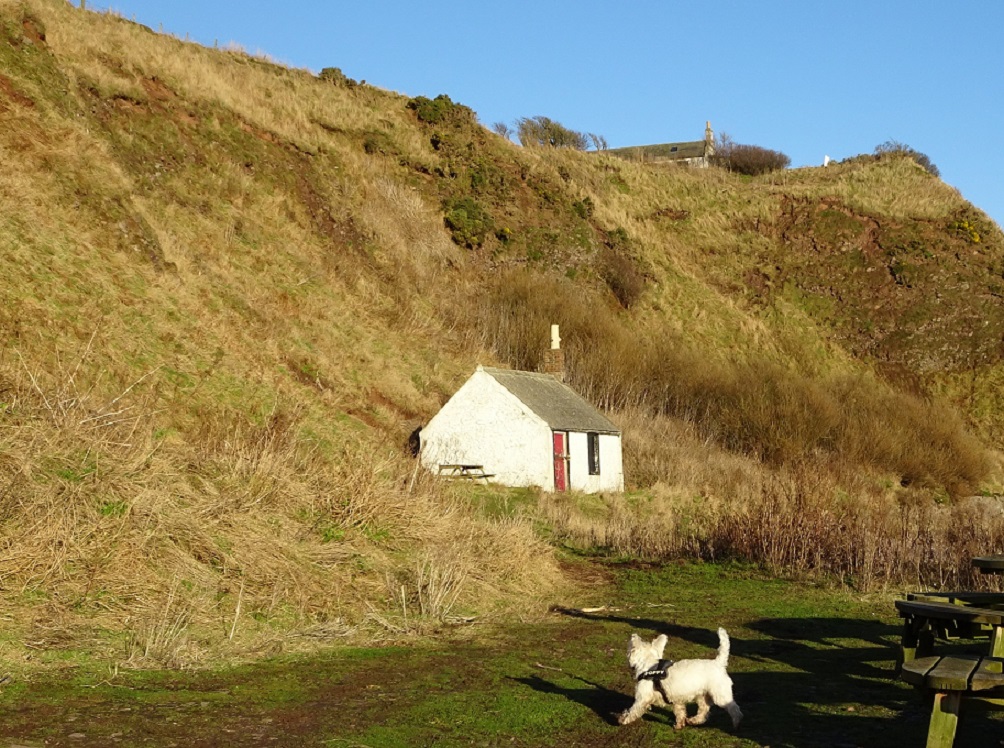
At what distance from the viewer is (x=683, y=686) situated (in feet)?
26.1

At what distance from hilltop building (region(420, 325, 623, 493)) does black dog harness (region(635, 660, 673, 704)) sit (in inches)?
810

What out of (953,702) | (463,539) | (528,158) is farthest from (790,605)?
(528,158)

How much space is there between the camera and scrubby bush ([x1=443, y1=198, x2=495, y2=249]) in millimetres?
48844

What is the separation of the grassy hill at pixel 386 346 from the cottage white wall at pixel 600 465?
1.22 metres

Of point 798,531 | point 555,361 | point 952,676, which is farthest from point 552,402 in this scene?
point 952,676

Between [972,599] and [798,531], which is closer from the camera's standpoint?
[972,599]

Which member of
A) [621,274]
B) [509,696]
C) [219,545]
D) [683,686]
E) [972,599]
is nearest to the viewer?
[683,686]

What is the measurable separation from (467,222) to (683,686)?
4229 cm

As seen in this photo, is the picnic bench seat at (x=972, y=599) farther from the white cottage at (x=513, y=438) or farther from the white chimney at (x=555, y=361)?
the white chimney at (x=555, y=361)

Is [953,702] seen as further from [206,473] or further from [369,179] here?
[369,179]

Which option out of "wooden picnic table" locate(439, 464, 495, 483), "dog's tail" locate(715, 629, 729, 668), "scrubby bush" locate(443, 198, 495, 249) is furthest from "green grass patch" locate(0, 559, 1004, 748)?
"scrubby bush" locate(443, 198, 495, 249)

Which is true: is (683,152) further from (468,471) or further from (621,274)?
(468,471)

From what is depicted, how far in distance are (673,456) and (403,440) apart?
8.51 metres

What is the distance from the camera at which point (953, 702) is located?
6.59m
